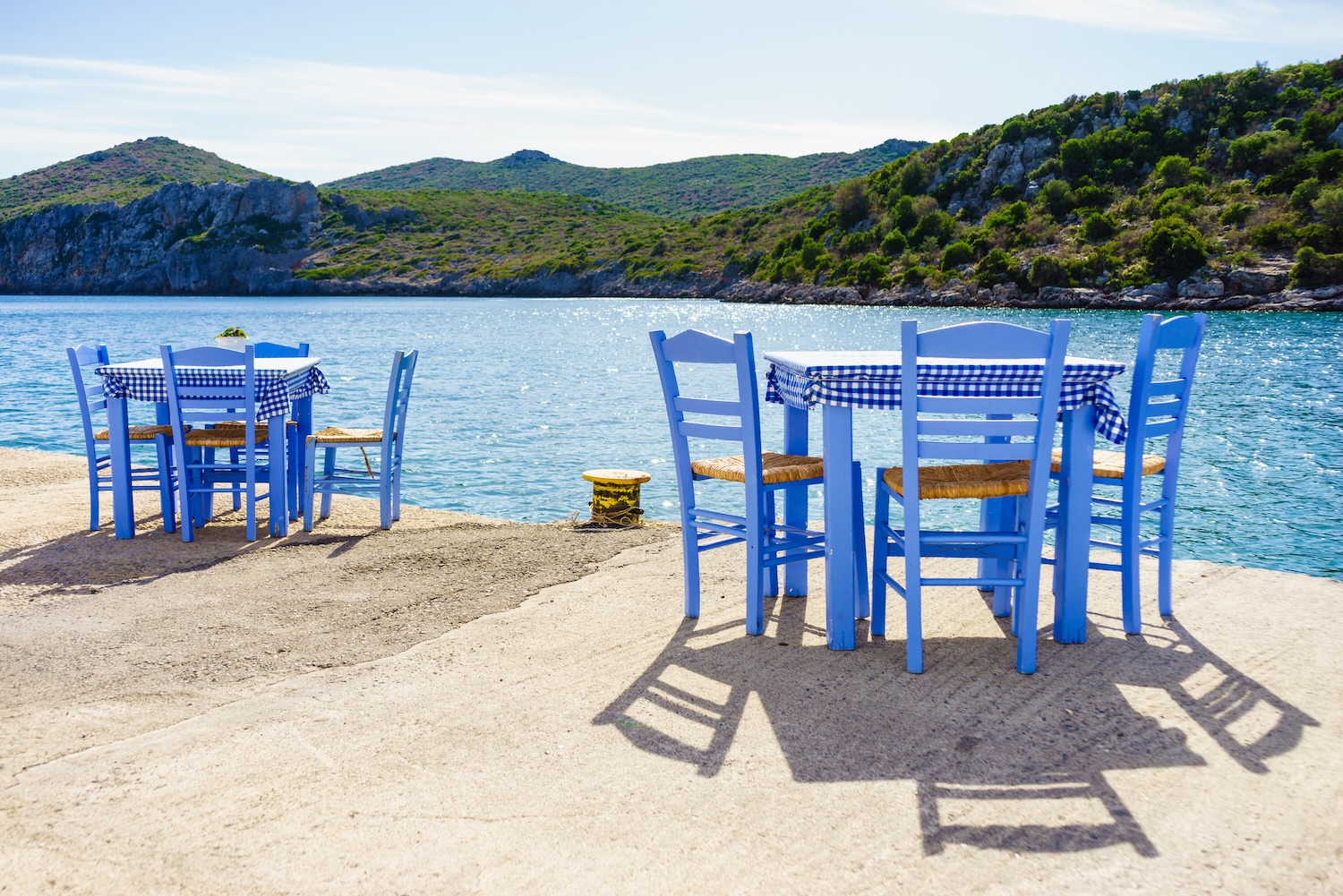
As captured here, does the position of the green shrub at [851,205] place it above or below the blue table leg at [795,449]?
above

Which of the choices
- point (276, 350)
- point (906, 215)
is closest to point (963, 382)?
point (276, 350)

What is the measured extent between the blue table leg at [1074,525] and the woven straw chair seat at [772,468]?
3.08 ft

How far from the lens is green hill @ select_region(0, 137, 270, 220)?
116438 mm

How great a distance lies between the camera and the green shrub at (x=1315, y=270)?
45.8 metres

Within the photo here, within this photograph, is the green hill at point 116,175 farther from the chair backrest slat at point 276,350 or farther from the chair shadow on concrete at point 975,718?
the chair shadow on concrete at point 975,718

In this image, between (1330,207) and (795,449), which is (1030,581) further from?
(1330,207)

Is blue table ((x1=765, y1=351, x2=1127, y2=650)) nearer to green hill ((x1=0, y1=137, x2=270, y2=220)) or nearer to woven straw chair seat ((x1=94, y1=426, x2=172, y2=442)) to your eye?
woven straw chair seat ((x1=94, y1=426, x2=172, y2=442))

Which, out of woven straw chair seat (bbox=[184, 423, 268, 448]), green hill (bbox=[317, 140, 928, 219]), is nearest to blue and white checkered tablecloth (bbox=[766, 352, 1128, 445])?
woven straw chair seat (bbox=[184, 423, 268, 448])

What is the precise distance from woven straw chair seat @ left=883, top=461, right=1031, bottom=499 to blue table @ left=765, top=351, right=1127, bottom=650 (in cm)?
18

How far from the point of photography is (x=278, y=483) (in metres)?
6.14

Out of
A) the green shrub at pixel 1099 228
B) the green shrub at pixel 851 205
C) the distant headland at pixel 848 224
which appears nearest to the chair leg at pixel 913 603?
the distant headland at pixel 848 224

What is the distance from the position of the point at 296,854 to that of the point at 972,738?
1.96 metres

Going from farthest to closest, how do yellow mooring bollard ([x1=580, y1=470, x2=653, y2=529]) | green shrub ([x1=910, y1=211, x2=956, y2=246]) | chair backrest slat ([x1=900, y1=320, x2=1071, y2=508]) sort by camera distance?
1. green shrub ([x1=910, y1=211, x2=956, y2=246])
2. yellow mooring bollard ([x1=580, y1=470, x2=653, y2=529])
3. chair backrest slat ([x1=900, y1=320, x2=1071, y2=508])

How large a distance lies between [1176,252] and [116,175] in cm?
12629
